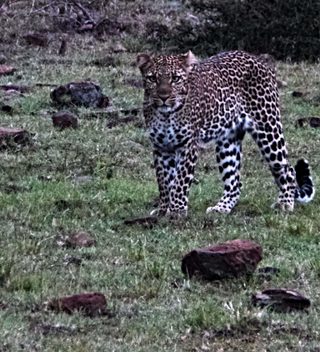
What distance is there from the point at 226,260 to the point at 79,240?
1835 millimetres

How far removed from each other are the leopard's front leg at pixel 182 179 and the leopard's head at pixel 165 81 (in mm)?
444

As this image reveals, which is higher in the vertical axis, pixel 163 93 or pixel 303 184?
pixel 163 93

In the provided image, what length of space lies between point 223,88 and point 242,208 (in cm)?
121

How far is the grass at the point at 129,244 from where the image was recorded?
24.7 feet

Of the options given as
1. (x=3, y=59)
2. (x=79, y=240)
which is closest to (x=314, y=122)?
(x=3, y=59)

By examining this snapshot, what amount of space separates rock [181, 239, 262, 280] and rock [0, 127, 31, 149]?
6.23 metres

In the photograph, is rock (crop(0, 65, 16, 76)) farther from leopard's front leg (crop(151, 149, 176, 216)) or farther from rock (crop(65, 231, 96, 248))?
rock (crop(65, 231, 96, 248))

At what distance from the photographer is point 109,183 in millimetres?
13164

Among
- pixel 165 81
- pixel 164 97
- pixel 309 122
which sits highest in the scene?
pixel 165 81

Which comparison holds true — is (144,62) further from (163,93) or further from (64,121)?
(64,121)

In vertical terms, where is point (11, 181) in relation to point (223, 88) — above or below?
below

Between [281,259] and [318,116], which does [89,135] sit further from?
[281,259]

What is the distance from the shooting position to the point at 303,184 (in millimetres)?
12578

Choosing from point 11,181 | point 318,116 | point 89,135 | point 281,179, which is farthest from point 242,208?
point 318,116
